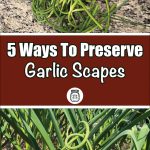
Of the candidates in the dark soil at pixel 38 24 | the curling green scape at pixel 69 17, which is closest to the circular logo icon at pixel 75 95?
the curling green scape at pixel 69 17

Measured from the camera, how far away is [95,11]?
2332mm

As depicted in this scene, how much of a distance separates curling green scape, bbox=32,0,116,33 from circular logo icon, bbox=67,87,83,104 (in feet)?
4.20

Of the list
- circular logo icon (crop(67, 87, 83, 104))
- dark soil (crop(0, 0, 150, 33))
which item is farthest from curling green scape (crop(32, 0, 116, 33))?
circular logo icon (crop(67, 87, 83, 104))

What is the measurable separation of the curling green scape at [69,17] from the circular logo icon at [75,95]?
1.28 metres

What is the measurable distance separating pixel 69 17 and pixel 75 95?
133cm

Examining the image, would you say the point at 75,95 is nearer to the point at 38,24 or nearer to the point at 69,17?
the point at 69,17

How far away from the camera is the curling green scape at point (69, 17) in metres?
2.32

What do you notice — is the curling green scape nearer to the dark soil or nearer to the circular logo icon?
the dark soil

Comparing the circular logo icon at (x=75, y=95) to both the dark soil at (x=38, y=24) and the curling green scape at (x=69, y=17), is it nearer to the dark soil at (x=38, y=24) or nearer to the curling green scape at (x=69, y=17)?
the curling green scape at (x=69, y=17)

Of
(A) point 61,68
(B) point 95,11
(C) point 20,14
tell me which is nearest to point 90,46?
(A) point 61,68

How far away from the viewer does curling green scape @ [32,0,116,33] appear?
2324mm

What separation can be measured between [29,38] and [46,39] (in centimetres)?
3

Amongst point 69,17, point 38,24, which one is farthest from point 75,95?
point 38,24

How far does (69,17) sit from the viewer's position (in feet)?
7.53
